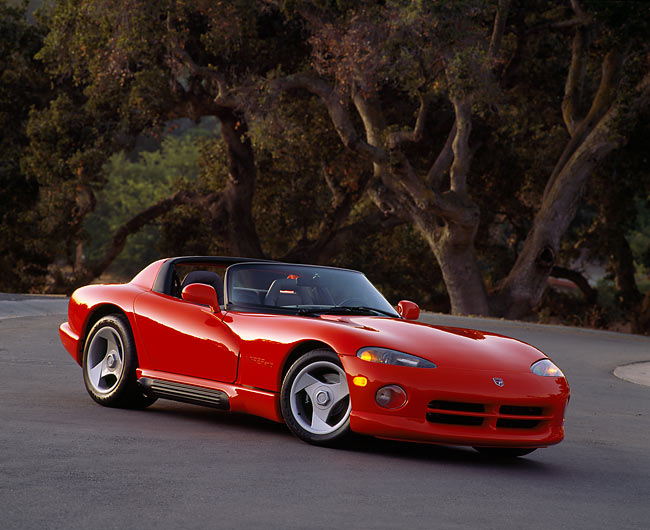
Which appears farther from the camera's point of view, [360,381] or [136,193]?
[136,193]

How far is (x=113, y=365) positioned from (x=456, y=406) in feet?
10.8

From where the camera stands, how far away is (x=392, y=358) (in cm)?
739

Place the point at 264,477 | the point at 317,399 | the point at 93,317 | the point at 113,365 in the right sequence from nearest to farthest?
the point at 264,477 → the point at 317,399 → the point at 113,365 → the point at 93,317

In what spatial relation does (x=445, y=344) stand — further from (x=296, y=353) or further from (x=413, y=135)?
(x=413, y=135)

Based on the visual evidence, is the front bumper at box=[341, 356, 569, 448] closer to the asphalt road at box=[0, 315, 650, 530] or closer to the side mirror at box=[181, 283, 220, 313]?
the asphalt road at box=[0, 315, 650, 530]

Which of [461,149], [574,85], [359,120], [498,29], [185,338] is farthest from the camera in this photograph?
[359,120]

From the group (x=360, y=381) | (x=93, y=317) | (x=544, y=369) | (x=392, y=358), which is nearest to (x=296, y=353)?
(x=360, y=381)

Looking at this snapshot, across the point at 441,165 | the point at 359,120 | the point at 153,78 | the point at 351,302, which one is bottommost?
the point at 351,302

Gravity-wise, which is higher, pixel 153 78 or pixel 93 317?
pixel 153 78

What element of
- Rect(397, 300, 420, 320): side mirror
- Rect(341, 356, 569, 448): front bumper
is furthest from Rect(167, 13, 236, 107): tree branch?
Rect(341, 356, 569, 448): front bumper

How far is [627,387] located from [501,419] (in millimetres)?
7094

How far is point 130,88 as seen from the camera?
30203 millimetres

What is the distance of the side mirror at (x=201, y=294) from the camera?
27.6ft

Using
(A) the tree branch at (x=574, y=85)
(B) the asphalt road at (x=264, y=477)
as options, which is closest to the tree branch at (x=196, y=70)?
(A) the tree branch at (x=574, y=85)
